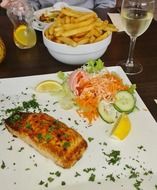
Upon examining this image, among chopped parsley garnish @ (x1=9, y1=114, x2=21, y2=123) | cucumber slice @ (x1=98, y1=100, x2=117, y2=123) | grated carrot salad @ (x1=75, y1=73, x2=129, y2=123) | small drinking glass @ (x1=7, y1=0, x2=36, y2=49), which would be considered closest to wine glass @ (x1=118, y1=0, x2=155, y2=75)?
grated carrot salad @ (x1=75, y1=73, x2=129, y2=123)

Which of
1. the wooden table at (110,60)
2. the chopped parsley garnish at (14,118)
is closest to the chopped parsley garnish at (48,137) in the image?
the chopped parsley garnish at (14,118)

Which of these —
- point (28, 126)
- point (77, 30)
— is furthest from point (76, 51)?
point (28, 126)

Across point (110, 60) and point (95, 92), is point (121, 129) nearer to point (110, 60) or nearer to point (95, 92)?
point (95, 92)

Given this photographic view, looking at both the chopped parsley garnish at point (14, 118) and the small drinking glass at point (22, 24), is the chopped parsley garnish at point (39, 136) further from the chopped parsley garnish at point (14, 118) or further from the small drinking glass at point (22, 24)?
the small drinking glass at point (22, 24)

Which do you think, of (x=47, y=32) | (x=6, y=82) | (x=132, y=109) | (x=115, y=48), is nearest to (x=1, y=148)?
(x=6, y=82)

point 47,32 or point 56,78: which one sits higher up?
point 47,32

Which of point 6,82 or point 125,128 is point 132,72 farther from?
point 6,82

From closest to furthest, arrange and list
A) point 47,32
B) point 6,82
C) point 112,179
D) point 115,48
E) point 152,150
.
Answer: point 112,179 < point 152,150 < point 6,82 < point 47,32 < point 115,48
